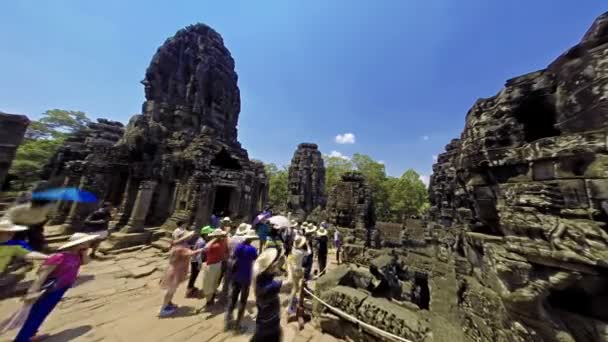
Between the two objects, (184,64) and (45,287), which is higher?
(184,64)

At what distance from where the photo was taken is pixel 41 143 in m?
17.6

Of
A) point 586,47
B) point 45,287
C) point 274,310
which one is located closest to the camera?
point 586,47

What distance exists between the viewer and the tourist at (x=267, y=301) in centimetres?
244

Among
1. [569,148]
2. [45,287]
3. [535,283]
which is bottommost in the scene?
[45,287]

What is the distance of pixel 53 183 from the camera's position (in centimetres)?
1287

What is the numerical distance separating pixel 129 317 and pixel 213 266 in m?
1.69

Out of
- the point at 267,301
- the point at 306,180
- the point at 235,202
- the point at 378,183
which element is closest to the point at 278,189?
the point at 306,180

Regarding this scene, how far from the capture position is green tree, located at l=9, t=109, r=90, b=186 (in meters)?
16.1

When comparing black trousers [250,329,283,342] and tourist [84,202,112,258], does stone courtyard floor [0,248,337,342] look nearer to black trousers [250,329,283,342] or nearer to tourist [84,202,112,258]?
black trousers [250,329,283,342]

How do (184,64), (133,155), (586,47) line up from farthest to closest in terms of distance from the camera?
(184,64)
(133,155)
(586,47)

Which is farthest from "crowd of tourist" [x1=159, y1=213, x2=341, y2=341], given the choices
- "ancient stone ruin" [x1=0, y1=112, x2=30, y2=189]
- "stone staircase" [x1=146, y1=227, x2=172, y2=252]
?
"ancient stone ruin" [x1=0, y1=112, x2=30, y2=189]

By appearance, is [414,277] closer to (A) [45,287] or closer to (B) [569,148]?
(B) [569,148]

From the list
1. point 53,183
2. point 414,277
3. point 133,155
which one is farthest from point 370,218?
point 53,183

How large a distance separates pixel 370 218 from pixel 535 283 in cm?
1156
